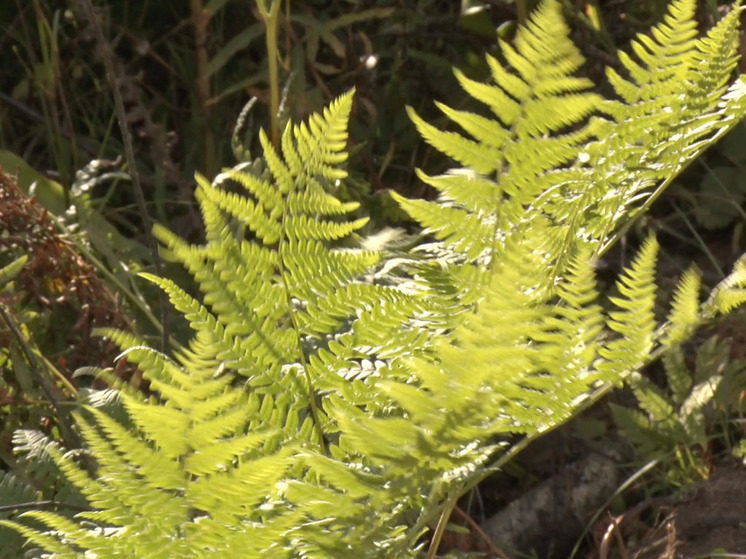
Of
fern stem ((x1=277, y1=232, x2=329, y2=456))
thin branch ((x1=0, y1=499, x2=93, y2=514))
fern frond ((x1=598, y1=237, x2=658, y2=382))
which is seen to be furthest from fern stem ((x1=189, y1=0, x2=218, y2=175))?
fern frond ((x1=598, y1=237, x2=658, y2=382))

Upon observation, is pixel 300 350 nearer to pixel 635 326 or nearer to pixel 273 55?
pixel 635 326

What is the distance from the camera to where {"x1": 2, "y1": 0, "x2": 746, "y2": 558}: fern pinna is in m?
0.83

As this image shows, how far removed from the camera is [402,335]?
1.11 meters

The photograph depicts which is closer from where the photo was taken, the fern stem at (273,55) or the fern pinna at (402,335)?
the fern pinna at (402,335)

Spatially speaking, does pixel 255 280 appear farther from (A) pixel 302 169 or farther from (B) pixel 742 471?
(B) pixel 742 471

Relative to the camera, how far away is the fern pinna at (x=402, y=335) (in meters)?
0.83

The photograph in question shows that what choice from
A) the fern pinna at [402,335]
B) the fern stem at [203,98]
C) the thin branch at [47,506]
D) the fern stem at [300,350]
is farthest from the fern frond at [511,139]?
the fern stem at [203,98]

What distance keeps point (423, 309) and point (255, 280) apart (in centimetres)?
17

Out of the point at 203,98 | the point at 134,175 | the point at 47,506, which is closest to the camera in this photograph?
the point at 47,506

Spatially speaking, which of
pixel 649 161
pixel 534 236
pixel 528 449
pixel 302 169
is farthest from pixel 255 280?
pixel 528 449

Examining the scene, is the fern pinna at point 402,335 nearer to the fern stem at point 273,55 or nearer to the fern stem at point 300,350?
the fern stem at point 300,350

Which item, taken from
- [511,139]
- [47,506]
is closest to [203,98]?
[47,506]

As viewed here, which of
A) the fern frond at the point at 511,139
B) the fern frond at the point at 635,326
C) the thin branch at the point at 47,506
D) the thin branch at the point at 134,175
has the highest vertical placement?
the thin branch at the point at 134,175

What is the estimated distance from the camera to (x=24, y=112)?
270cm
